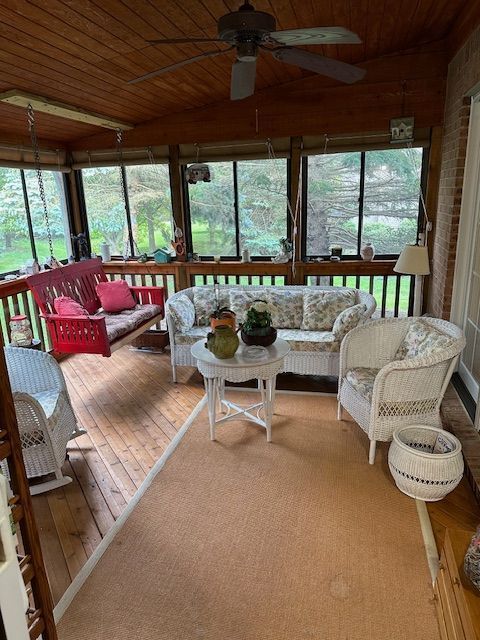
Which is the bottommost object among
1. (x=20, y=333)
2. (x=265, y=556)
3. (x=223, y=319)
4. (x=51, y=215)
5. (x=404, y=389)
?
(x=265, y=556)

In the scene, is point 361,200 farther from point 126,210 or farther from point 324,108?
point 126,210

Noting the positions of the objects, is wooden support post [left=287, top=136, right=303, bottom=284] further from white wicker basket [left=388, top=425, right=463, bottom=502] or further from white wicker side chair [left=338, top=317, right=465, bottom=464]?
white wicker basket [left=388, top=425, right=463, bottom=502]

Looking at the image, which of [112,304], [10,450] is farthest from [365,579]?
[112,304]

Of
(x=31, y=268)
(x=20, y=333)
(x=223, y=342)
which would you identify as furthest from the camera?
(x=31, y=268)

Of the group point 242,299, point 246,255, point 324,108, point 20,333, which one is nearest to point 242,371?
point 242,299

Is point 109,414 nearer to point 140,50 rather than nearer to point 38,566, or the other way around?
point 38,566

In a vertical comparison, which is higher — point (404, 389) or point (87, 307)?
point (87, 307)

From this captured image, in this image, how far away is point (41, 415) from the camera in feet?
8.62

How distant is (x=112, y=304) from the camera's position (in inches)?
194

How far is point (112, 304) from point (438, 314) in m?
3.33

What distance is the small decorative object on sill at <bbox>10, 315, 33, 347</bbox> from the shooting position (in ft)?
13.0

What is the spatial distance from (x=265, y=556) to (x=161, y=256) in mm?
3789

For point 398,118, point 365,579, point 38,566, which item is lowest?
point 365,579

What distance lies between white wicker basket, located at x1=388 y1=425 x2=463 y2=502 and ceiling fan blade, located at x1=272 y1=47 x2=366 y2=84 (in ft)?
6.73
